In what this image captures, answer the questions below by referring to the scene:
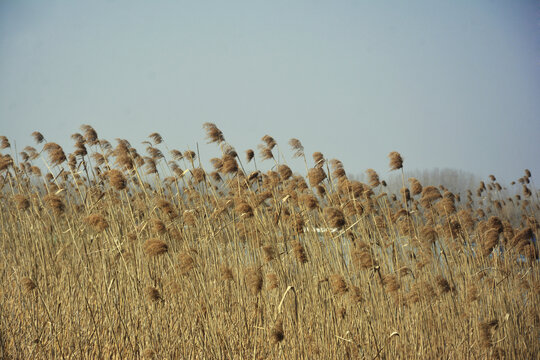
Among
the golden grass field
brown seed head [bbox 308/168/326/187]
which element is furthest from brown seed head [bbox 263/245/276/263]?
brown seed head [bbox 308/168/326/187]

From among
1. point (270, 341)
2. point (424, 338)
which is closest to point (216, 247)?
point (270, 341)

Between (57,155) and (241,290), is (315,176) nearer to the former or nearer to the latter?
(241,290)

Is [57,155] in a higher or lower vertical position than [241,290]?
higher

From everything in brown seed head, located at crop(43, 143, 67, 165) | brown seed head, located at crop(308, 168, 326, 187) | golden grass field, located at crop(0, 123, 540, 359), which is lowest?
golden grass field, located at crop(0, 123, 540, 359)

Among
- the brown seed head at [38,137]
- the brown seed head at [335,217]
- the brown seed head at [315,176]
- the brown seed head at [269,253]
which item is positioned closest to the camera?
the brown seed head at [335,217]

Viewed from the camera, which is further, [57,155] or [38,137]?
[38,137]

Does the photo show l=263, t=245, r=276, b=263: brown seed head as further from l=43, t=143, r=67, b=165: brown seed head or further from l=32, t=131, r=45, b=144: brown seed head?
l=32, t=131, r=45, b=144: brown seed head

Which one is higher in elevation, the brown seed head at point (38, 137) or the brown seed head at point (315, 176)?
the brown seed head at point (38, 137)

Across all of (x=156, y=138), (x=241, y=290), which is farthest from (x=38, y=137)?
(x=241, y=290)

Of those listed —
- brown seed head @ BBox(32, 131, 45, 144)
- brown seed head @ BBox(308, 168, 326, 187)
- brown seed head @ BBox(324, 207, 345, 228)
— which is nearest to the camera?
brown seed head @ BBox(324, 207, 345, 228)

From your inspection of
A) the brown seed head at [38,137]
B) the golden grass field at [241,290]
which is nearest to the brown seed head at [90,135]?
the golden grass field at [241,290]

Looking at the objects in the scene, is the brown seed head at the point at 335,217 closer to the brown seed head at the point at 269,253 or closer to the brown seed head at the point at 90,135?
the brown seed head at the point at 269,253

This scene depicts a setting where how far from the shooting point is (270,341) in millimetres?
3605

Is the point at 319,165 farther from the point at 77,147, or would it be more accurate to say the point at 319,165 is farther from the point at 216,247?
the point at 77,147
